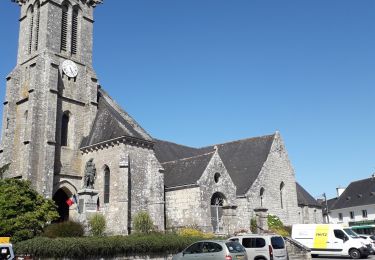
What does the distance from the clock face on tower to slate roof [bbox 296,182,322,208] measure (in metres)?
24.7

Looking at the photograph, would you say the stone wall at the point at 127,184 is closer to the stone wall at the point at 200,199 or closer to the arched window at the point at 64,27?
the stone wall at the point at 200,199

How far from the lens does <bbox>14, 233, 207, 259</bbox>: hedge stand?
15594 millimetres

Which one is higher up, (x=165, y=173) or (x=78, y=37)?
(x=78, y=37)

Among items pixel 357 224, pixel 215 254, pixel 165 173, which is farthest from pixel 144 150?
pixel 357 224

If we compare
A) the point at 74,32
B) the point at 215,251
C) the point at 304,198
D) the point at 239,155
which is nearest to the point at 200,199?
the point at 239,155

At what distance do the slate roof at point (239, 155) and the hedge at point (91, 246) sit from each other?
1304 centimetres

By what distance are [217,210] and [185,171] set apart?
373 cm

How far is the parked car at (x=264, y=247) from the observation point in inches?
643

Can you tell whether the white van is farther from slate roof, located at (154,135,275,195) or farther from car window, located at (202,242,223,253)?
car window, located at (202,242,223,253)

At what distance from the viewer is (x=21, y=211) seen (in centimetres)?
2175

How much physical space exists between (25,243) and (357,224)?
171 ft

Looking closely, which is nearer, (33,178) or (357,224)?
(33,178)

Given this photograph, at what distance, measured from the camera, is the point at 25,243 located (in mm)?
16438

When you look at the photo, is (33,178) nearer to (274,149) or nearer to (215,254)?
(215,254)
